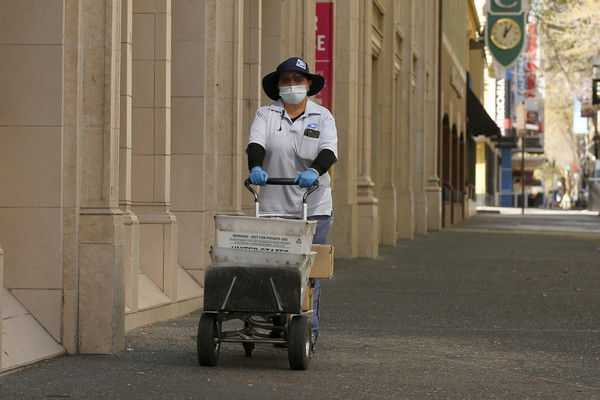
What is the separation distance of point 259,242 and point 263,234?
0.06 m

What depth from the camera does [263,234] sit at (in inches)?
305

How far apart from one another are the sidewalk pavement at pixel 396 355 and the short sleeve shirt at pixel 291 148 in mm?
1044

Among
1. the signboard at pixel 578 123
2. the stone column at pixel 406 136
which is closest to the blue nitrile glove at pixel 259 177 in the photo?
the stone column at pixel 406 136

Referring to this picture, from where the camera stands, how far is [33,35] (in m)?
8.66

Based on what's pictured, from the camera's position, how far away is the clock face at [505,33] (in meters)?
52.8

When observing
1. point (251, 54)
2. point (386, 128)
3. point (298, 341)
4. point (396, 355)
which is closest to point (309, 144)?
point (298, 341)

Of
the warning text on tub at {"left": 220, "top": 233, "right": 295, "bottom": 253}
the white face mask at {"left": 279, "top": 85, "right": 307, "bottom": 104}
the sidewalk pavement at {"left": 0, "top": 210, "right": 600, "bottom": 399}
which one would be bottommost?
the sidewalk pavement at {"left": 0, "top": 210, "right": 600, "bottom": 399}

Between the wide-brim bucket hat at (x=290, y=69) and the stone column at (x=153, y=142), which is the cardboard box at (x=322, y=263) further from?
the stone column at (x=153, y=142)

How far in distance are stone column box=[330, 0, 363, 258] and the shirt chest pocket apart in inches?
439

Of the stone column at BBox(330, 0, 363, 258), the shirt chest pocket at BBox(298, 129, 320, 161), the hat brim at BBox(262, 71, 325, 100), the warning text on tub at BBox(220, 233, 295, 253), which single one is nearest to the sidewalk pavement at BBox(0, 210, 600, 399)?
the warning text on tub at BBox(220, 233, 295, 253)

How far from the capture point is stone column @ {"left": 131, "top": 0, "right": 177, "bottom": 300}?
1106 cm

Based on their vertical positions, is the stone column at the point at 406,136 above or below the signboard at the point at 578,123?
below

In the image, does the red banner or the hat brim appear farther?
the red banner

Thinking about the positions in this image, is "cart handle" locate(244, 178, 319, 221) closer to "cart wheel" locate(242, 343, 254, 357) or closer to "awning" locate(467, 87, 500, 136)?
"cart wheel" locate(242, 343, 254, 357)
